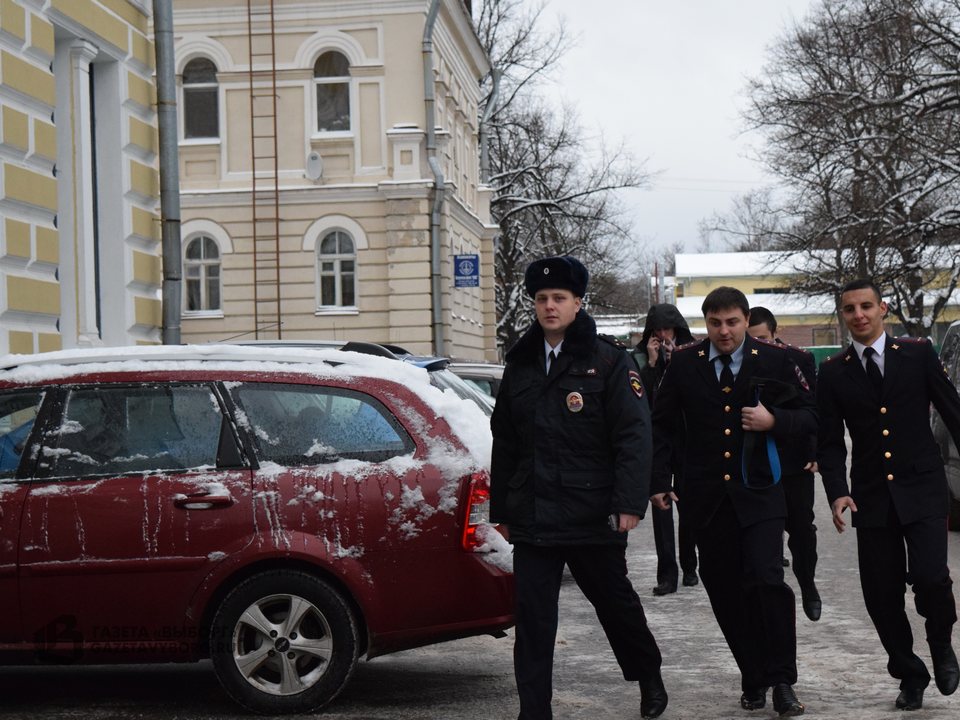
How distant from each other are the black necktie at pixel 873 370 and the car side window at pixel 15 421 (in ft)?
12.3

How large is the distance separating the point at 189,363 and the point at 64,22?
896cm

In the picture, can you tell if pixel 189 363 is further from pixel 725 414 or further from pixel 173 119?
pixel 173 119

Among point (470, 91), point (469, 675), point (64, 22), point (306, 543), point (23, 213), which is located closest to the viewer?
point (306, 543)

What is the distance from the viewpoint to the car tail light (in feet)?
22.1

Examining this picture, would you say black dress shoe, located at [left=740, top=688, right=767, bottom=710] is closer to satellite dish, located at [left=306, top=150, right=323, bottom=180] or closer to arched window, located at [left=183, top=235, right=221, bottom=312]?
satellite dish, located at [left=306, top=150, right=323, bottom=180]

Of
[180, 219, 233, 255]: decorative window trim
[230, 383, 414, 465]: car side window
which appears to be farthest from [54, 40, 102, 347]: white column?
[180, 219, 233, 255]: decorative window trim

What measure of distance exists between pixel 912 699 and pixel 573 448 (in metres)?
1.93

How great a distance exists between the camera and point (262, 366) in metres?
7.07

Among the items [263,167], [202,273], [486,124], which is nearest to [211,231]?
[202,273]

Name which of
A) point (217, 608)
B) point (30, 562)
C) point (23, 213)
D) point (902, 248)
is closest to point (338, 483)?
point (217, 608)

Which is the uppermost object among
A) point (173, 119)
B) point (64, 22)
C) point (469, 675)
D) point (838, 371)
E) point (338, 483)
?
point (64, 22)

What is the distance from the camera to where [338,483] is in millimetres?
6762

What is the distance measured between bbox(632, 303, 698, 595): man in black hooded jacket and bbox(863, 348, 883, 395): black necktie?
129 inches

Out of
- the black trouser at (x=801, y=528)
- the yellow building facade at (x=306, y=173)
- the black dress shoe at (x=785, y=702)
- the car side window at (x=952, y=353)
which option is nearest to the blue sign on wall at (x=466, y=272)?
the yellow building facade at (x=306, y=173)
